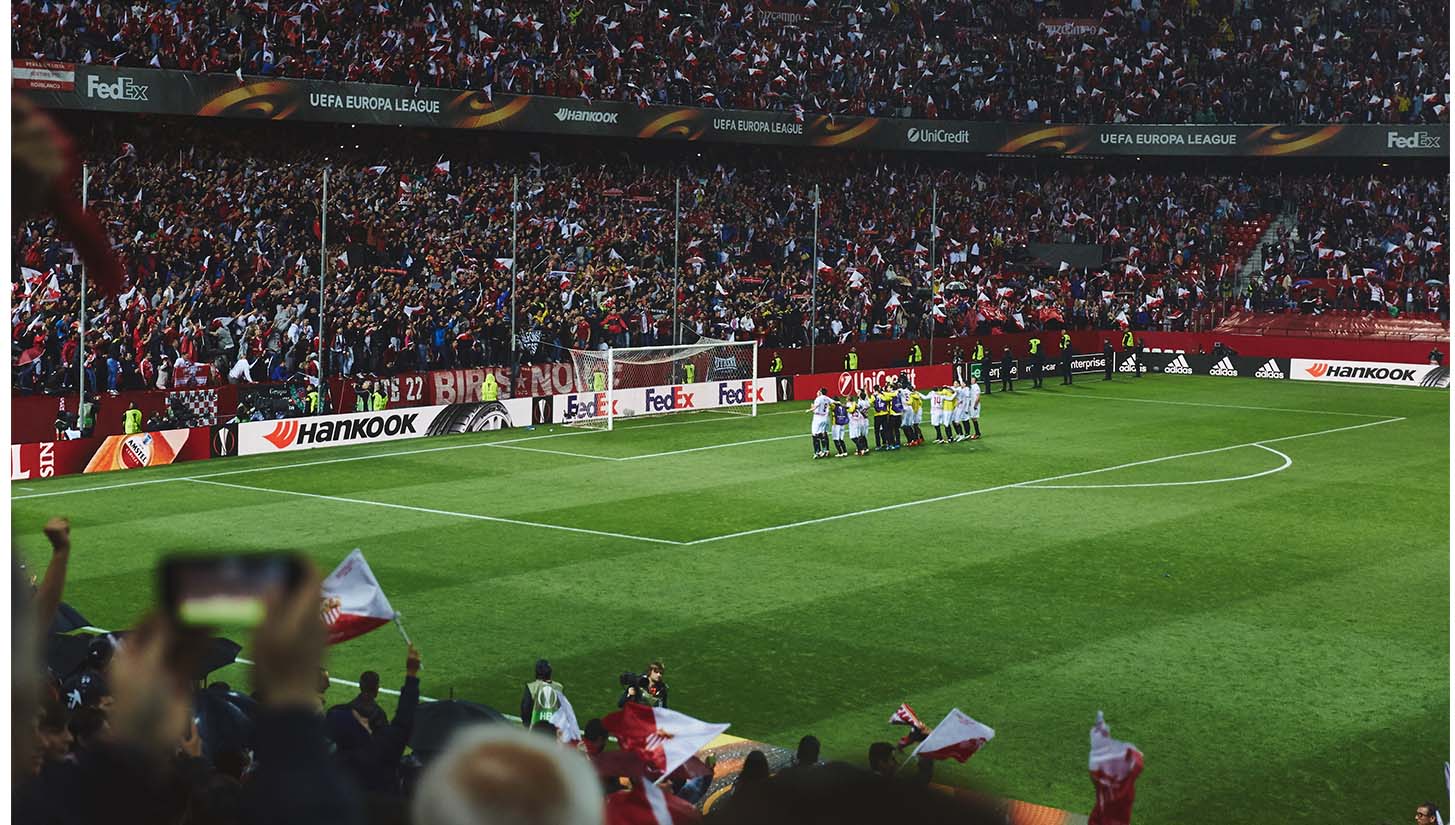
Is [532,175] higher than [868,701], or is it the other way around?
[532,175]

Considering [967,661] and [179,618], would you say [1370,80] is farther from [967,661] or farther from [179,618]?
[179,618]

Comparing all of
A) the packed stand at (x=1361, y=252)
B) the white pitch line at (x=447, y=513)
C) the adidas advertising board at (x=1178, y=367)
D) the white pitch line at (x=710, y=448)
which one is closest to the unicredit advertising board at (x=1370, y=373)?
the adidas advertising board at (x=1178, y=367)

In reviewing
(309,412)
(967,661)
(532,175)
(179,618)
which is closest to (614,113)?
(532,175)

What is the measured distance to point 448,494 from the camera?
2759 cm

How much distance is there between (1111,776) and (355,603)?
13.2ft

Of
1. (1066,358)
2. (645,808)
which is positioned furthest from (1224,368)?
(645,808)

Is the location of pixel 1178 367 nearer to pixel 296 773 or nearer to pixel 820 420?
pixel 820 420

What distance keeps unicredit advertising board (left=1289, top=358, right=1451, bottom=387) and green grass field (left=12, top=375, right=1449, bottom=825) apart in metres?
11.9

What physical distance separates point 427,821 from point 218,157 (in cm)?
4359

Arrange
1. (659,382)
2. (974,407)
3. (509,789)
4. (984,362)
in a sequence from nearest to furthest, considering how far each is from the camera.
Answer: (509,789)
(974,407)
(659,382)
(984,362)

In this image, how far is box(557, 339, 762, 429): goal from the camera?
3738 centimetres

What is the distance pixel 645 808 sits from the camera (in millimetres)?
5711

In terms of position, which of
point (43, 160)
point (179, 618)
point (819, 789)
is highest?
point (43, 160)

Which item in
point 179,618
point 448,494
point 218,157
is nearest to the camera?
point 179,618
